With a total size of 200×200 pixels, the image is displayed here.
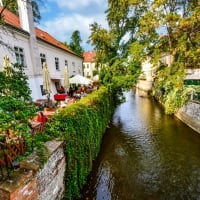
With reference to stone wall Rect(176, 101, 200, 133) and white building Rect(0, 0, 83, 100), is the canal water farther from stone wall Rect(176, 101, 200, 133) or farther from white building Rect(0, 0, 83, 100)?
white building Rect(0, 0, 83, 100)

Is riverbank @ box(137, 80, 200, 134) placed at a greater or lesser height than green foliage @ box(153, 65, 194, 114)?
lesser

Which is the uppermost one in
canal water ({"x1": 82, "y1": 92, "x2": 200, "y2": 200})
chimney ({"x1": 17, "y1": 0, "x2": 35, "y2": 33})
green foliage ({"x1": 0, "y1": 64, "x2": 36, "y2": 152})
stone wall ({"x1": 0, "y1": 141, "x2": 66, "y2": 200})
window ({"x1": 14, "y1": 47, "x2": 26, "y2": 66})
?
chimney ({"x1": 17, "y1": 0, "x2": 35, "y2": 33})

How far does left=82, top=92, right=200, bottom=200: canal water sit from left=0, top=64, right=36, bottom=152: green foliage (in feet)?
15.0

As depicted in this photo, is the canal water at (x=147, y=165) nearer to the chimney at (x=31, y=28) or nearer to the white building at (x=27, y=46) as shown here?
the white building at (x=27, y=46)

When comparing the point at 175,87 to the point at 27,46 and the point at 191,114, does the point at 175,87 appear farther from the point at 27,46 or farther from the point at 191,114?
the point at 27,46

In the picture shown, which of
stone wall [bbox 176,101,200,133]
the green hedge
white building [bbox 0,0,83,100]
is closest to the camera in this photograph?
the green hedge

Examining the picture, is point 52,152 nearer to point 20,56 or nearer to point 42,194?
point 42,194

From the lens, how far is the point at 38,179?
4316 mm

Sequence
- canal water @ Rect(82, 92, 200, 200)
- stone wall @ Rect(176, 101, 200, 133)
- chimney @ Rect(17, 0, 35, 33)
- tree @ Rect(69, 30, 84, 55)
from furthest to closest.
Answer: tree @ Rect(69, 30, 84, 55) < chimney @ Rect(17, 0, 35, 33) < stone wall @ Rect(176, 101, 200, 133) < canal water @ Rect(82, 92, 200, 200)

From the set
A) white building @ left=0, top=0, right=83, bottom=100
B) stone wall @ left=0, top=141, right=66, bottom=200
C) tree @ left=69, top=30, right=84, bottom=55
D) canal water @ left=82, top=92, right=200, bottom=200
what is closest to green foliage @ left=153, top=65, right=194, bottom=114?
canal water @ left=82, top=92, right=200, bottom=200

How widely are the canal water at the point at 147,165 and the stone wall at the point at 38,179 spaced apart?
81.3 inches

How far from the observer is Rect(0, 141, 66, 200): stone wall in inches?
137

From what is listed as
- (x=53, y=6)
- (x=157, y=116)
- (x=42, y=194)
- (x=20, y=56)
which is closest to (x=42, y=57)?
(x=20, y=56)

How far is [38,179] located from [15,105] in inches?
75.8
